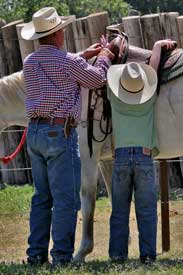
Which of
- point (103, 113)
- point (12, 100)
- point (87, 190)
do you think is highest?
point (12, 100)

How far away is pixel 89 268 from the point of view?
5.81 m

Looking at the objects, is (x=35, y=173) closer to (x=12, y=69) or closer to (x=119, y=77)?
(x=119, y=77)

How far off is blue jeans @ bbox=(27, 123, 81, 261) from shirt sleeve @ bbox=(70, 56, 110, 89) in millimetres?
399

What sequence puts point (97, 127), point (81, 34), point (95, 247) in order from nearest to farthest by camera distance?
point (97, 127)
point (95, 247)
point (81, 34)

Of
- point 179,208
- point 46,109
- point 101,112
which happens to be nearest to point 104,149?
point 101,112

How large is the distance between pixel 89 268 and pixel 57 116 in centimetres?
123

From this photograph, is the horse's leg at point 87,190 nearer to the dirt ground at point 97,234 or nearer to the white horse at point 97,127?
the white horse at point 97,127

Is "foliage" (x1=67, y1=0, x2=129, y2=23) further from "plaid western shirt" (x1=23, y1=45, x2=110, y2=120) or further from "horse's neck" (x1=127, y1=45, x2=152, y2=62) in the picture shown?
"plaid western shirt" (x1=23, y1=45, x2=110, y2=120)

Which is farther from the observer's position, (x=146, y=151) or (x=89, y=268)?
(x=146, y=151)

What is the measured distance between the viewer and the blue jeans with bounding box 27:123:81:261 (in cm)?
583

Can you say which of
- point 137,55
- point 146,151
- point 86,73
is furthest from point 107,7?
point 86,73

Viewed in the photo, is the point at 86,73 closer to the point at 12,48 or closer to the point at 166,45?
the point at 166,45

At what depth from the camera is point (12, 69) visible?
1098cm

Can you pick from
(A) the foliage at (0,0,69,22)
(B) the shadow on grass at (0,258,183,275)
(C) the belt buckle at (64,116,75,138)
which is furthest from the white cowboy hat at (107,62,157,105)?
(A) the foliage at (0,0,69,22)
